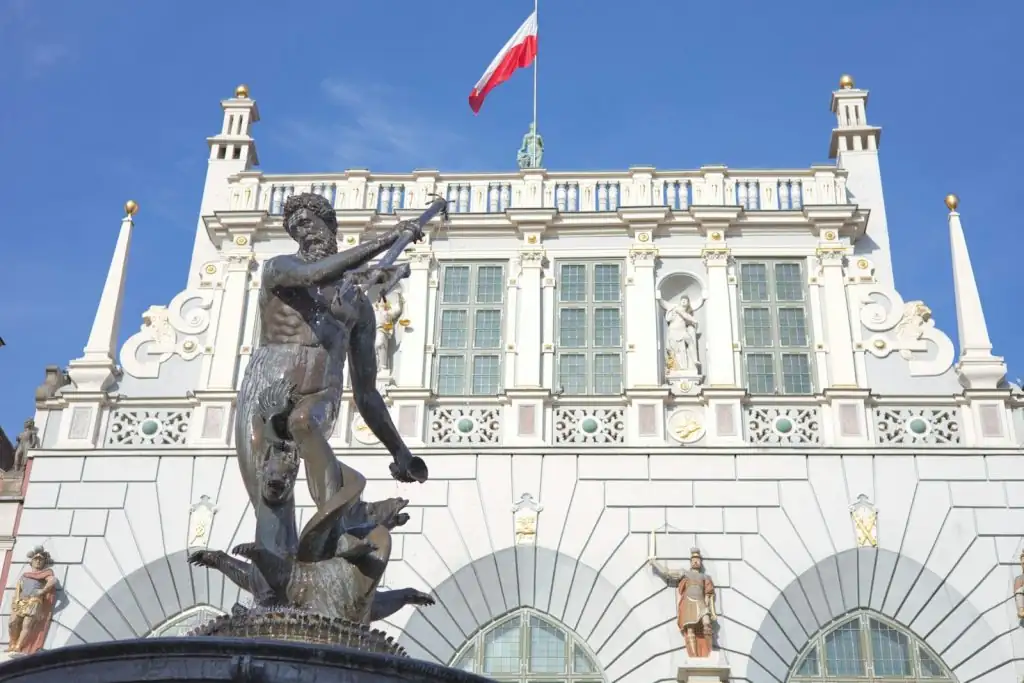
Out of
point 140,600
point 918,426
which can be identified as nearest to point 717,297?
point 918,426

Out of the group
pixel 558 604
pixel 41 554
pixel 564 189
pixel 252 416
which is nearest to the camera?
pixel 252 416

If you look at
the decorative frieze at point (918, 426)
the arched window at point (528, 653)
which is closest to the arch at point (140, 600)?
the arched window at point (528, 653)

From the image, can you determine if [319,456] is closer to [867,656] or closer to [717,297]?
[867,656]

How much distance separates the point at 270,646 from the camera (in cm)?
663

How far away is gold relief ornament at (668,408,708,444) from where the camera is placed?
848 inches

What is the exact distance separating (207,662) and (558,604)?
14.1 metres

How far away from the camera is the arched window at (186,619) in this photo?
20484 mm

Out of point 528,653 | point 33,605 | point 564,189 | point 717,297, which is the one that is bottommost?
point 528,653

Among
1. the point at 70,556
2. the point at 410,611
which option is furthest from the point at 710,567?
the point at 70,556

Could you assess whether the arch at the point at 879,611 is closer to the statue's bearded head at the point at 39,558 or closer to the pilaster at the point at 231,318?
the pilaster at the point at 231,318

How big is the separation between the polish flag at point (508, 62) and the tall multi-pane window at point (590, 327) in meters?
4.68

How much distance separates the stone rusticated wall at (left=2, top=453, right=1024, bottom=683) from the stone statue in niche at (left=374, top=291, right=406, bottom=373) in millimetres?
1918

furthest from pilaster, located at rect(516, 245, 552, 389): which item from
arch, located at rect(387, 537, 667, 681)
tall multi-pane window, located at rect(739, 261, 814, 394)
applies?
tall multi-pane window, located at rect(739, 261, 814, 394)

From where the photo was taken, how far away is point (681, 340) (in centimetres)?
2259
